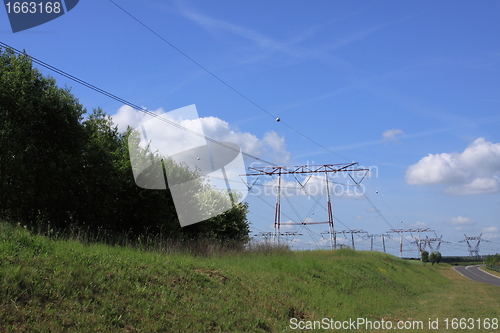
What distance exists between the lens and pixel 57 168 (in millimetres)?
16250

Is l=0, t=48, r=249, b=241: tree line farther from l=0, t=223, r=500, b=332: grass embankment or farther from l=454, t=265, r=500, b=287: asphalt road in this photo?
l=454, t=265, r=500, b=287: asphalt road

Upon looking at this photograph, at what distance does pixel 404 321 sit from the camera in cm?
1470

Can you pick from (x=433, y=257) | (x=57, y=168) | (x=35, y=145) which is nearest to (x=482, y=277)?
(x=433, y=257)

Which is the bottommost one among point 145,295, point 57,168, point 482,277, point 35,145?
point 482,277

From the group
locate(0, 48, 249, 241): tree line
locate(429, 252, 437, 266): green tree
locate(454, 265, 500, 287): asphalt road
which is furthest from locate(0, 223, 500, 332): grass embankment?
locate(429, 252, 437, 266): green tree

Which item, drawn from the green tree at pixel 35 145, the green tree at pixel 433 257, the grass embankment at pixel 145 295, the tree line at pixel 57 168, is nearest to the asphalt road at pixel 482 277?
the green tree at pixel 433 257

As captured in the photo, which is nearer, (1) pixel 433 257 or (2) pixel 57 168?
(2) pixel 57 168

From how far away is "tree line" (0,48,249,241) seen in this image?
15398 millimetres

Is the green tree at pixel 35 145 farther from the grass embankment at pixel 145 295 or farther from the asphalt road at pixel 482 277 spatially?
the asphalt road at pixel 482 277

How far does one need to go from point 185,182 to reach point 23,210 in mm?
9441

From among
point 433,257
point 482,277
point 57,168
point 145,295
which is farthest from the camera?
point 433,257

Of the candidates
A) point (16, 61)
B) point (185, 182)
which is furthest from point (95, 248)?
point (185, 182)

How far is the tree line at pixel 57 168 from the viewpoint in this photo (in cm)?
1540

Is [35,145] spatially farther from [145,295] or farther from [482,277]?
[482,277]
